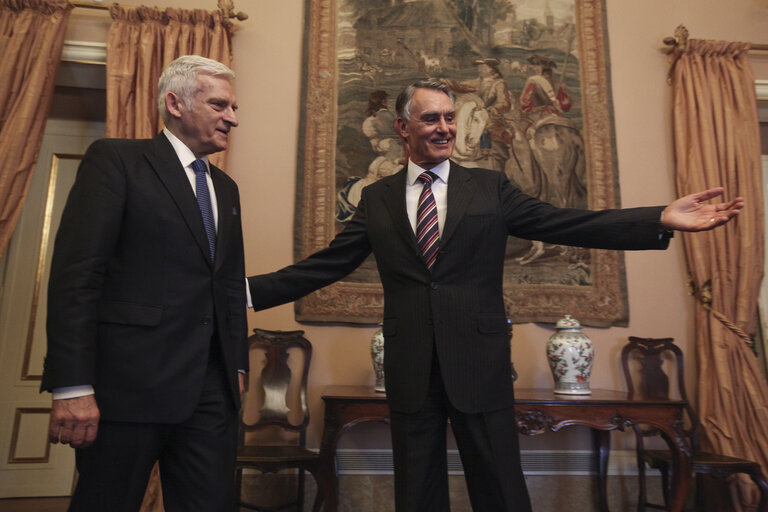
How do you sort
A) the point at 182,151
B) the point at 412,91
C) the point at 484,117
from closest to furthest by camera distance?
1. the point at 182,151
2. the point at 412,91
3. the point at 484,117

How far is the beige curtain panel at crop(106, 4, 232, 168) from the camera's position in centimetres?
375

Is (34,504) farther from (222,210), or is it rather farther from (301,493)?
(222,210)

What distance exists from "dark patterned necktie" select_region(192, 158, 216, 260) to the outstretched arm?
1.42 m

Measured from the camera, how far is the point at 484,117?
418cm

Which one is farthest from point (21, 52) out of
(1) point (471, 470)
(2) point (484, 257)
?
(1) point (471, 470)

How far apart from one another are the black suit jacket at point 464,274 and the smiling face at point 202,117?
1.84ft

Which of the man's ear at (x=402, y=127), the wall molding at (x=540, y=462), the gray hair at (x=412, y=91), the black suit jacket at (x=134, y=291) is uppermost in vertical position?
the gray hair at (x=412, y=91)

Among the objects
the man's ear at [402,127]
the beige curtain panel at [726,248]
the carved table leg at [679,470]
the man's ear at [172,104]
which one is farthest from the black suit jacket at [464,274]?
the beige curtain panel at [726,248]

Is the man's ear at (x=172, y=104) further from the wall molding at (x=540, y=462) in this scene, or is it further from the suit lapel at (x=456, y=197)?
the wall molding at (x=540, y=462)

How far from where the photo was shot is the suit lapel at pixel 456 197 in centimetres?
191

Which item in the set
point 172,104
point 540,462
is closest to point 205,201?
point 172,104

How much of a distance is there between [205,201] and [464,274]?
849 millimetres

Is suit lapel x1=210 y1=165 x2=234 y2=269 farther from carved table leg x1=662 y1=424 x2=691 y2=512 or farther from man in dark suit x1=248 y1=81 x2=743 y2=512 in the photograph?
carved table leg x1=662 y1=424 x2=691 y2=512

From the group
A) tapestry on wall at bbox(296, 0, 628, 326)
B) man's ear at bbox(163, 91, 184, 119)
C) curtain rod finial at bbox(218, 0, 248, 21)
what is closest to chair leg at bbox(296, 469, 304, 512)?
tapestry on wall at bbox(296, 0, 628, 326)
